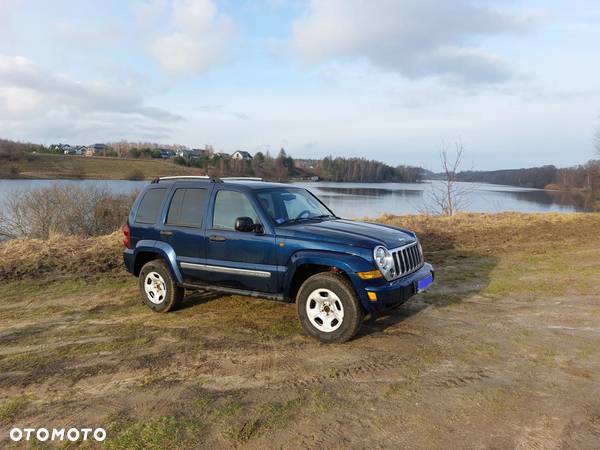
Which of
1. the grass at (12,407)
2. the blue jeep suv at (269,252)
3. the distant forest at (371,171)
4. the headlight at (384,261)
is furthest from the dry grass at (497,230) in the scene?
the distant forest at (371,171)

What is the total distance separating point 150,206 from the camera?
6.10m

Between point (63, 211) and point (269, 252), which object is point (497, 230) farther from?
point (63, 211)

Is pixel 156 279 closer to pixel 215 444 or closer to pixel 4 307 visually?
pixel 4 307

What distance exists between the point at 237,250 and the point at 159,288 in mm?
1470

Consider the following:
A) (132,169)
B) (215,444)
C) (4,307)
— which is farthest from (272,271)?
(132,169)

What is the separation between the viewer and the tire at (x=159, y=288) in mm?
5766

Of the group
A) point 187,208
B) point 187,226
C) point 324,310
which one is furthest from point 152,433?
point 187,208

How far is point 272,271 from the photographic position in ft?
16.3

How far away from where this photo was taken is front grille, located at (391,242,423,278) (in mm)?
4816

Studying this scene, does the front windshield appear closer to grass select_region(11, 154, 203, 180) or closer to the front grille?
the front grille

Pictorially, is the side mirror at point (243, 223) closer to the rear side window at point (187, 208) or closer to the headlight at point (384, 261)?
the rear side window at point (187, 208)

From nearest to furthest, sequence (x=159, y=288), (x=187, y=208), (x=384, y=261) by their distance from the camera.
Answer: (x=384, y=261) → (x=187, y=208) → (x=159, y=288)

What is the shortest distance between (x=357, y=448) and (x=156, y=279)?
3934 mm

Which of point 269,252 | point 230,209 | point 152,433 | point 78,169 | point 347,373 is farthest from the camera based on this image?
point 78,169
